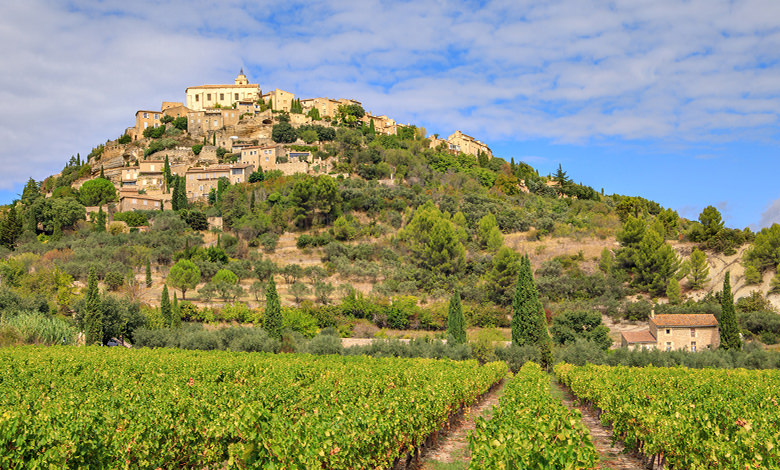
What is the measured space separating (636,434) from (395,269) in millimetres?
43400

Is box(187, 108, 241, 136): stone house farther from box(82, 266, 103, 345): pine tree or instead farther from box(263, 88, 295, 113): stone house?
box(82, 266, 103, 345): pine tree

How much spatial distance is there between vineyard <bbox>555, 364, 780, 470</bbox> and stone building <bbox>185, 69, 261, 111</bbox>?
8938 centimetres

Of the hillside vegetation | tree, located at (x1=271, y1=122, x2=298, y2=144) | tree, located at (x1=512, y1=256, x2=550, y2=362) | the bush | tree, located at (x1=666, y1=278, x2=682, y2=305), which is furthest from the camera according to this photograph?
tree, located at (x1=271, y1=122, x2=298, y2=144)

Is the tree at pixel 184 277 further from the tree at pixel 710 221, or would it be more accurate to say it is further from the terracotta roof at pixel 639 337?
the tree at pixel 710 221

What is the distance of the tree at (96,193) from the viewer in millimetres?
67750

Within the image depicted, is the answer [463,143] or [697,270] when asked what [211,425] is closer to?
[697,270]

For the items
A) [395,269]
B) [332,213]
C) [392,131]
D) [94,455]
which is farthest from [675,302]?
[392,131]

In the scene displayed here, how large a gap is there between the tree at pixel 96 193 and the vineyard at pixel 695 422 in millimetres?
66221

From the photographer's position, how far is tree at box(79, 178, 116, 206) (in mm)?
67750

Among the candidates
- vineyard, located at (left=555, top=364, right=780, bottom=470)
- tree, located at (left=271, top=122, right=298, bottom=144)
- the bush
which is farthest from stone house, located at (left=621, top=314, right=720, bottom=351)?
tree, located at (left=271, top=122, right=298, bottom=144)

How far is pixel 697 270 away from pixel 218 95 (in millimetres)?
78408

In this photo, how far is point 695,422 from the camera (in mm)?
9844

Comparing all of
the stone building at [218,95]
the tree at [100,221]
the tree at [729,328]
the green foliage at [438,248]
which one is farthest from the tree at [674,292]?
the stone building at [218,95]

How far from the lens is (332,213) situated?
6531cm
